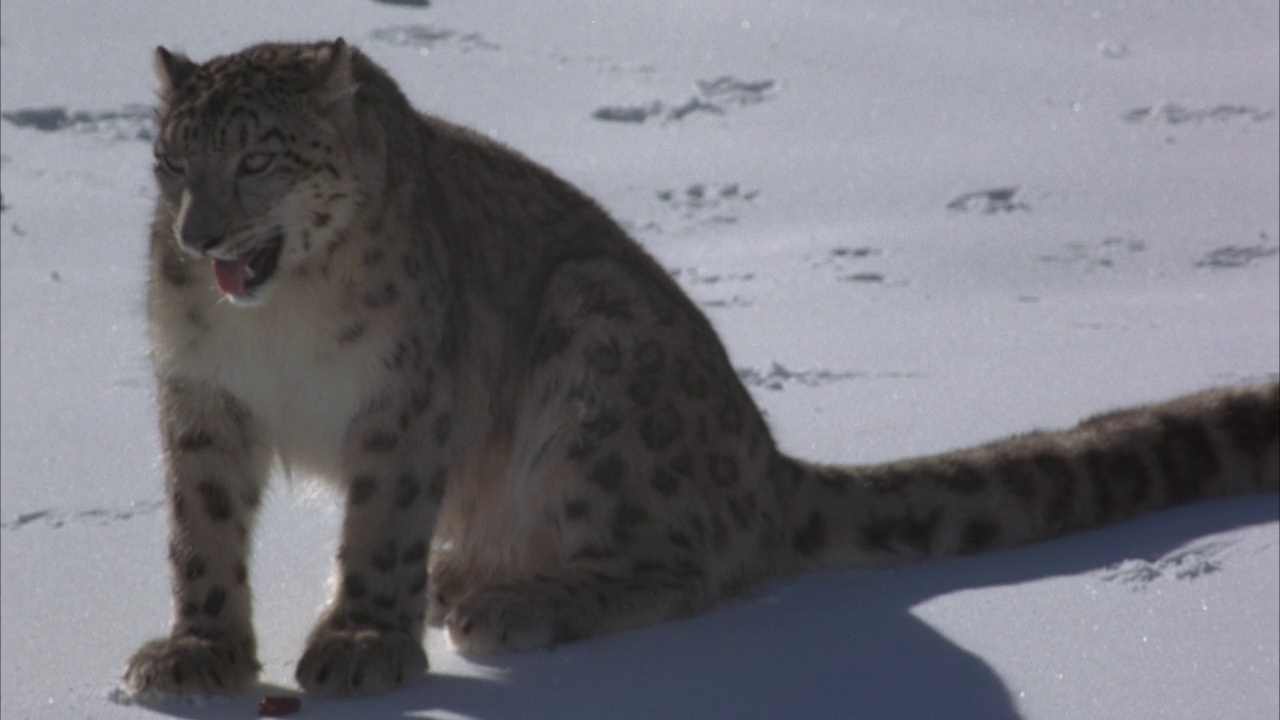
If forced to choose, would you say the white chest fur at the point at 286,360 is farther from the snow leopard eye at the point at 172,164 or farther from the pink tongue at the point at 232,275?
the snow leopard eye at the point at 172,164

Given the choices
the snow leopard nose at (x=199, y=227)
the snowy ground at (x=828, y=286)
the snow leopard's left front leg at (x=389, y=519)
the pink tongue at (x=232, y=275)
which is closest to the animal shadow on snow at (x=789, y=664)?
the snowy ground at (x=828, y=286)

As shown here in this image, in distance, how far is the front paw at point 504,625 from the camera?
5137 millimetres

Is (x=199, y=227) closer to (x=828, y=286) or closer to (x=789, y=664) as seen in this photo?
(x=789, y=664)

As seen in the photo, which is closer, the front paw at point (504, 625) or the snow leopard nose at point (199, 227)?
the snow leopard nose at point (199, 227)

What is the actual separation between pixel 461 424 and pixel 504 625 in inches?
20.8

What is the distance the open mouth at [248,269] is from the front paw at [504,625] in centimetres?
91

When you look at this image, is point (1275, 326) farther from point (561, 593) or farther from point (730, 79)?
point (730, 79)

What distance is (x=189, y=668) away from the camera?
491 cm

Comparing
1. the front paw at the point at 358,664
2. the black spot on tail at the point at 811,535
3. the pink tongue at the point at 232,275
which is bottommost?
the front paw at the point at 358,664

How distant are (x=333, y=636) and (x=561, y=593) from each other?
22.7 inches

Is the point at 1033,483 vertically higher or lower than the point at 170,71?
lower

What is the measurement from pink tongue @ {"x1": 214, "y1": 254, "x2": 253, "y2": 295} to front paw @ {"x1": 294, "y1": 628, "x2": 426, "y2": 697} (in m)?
0.79

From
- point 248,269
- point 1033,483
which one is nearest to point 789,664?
point 1033,483

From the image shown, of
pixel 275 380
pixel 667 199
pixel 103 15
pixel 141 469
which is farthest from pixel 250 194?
pixel 103 15
